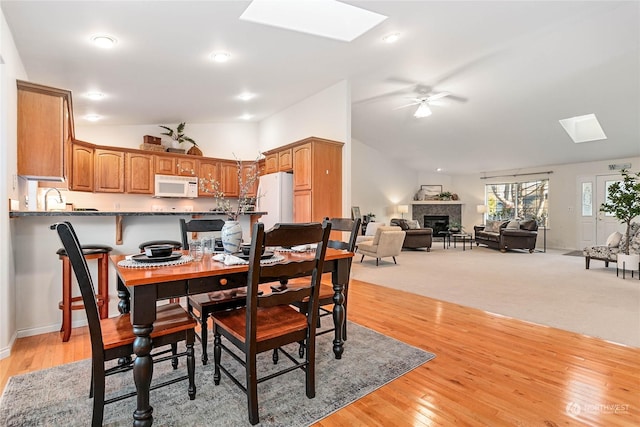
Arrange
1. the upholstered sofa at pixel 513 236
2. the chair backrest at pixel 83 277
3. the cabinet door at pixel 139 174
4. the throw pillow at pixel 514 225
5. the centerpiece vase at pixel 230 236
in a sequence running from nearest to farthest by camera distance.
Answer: the chair backrest at pixel 83 277 < the centerpiece vase at pixel 230 236 < the cabinet door at pixel 139 174 < the upholstered sofa at pixel 513 236 < the throw pillow at pixel 514 225

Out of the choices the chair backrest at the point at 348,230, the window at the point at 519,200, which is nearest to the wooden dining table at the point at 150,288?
the chair backrest at the point at 348,230

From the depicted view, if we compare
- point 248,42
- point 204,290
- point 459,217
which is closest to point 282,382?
point 204,290

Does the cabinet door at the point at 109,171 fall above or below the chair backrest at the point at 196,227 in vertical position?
above

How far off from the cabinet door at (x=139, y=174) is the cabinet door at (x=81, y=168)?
1.69 ft

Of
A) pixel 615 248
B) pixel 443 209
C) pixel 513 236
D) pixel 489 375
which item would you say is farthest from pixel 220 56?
pixel 443 209

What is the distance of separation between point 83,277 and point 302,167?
3.66 metres

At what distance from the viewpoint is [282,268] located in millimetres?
1551

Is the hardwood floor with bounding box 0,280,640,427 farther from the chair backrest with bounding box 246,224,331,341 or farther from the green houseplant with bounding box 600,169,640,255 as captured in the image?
the green houseplant with bounding box 600,169,640,255

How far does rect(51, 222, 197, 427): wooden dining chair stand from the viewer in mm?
1351

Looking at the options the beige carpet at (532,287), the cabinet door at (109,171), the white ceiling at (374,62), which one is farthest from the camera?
the cabinet door at (109,171)

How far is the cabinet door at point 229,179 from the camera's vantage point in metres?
6.37

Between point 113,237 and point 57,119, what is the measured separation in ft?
3.72

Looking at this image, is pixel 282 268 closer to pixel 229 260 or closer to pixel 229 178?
pixel 229 260

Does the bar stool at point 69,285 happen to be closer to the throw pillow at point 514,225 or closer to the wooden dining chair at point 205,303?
the wooden dining chair at point 205,303
